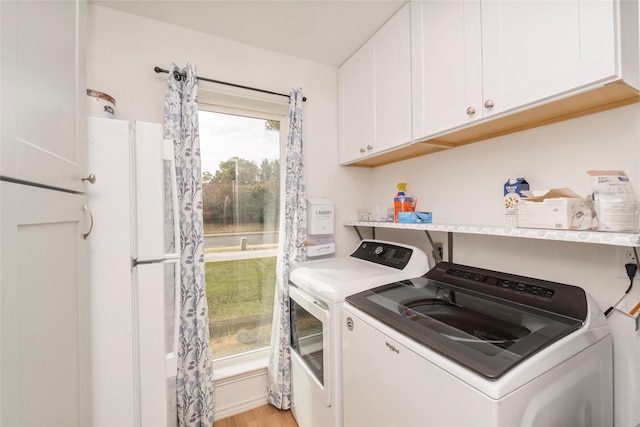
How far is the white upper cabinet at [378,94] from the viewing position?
155 cm

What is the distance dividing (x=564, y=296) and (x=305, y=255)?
1.46 meters

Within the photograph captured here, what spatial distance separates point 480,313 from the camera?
3.60ft

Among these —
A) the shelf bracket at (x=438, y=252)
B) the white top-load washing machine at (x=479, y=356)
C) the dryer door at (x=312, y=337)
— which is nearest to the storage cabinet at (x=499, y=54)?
the shelf bracket at (x=438, y=252)

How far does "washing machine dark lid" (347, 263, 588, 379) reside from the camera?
778mm

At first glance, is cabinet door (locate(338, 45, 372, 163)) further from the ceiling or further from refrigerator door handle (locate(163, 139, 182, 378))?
refrigerator door handle (locate(163, 139, 182, 378))

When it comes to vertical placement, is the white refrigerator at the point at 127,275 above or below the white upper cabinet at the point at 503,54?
below

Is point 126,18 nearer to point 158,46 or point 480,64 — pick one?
point 158,46

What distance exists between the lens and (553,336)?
2.65 feet

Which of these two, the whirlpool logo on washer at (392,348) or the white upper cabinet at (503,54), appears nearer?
the white upper cabinet at (503,54)

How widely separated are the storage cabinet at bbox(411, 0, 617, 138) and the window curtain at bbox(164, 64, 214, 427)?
4.65 ft

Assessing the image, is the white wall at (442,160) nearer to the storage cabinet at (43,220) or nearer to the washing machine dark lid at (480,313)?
the washing machine dark lid at (480,313)

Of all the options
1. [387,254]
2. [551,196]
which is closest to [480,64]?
[551,196]

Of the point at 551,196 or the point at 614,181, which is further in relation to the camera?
the point at 551,196

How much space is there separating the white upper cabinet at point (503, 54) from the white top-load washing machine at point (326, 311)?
820 millimetres
